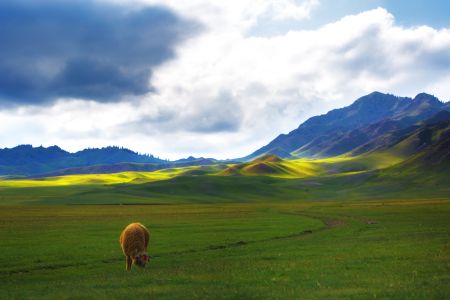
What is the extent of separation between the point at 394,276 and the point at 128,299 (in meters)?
14.5

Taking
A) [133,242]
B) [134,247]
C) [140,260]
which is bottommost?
[140,260]

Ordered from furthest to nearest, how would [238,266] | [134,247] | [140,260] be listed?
1. [134,247]
2. [140,260]
3. [238,266]

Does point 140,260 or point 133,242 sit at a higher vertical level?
point 133,242

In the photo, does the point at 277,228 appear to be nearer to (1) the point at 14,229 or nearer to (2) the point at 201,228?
(2) the point at 201,228

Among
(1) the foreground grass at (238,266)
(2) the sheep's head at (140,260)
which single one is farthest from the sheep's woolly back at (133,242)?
(1) the foreground grass at (238,266)

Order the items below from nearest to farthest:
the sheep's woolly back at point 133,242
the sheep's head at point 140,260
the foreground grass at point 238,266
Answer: the foreground grass at point 238,266 < the sheep's head at point 140,260 < the sheep's woolly back at point 133,242

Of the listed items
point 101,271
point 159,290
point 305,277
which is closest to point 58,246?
point 101,271

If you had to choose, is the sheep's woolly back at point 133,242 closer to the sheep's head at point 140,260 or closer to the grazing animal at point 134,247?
the grazing animal at point 134,247

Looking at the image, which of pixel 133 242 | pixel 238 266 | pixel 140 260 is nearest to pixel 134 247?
pixel 133 242

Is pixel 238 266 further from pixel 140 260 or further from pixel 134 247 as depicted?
pixel 134 247

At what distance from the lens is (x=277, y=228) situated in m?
64.6

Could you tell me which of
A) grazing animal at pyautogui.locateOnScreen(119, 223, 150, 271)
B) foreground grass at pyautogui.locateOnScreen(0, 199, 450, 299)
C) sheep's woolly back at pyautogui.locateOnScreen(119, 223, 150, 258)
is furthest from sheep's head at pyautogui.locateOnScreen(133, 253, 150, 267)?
foreground grass at pyautogui.locateOnScreen(0, 199, 450, 299)

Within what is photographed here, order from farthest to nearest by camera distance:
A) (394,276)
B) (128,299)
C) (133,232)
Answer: (133,232), (394,276), (128,299)

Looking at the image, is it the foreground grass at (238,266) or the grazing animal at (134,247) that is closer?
the foreground grass at (238,266)
